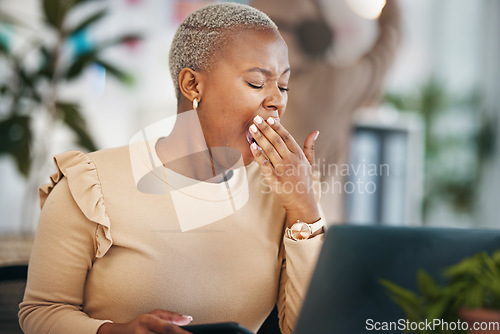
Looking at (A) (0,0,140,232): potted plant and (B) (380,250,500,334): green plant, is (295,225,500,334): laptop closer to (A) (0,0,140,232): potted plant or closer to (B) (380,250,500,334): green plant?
(B) (380,250,500,334): green plant

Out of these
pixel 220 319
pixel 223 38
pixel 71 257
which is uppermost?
pixel 223 38

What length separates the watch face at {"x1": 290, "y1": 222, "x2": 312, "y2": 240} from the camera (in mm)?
869

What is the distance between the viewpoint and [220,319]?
91 centimetres

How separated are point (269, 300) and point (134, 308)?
0.27m

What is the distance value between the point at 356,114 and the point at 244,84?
1.33 m

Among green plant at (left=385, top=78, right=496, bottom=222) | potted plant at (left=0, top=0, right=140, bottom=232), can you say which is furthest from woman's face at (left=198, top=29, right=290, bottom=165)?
green plant at (left=385, top=78, right=496, bottom=222)

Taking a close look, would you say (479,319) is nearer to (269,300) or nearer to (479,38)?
(269,300)

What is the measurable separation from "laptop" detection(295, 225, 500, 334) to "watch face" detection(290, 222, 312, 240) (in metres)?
0.29

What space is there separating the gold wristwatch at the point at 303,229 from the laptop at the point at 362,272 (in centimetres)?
29

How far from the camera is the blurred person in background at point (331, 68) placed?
112cm

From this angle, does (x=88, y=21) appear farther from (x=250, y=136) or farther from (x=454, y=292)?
(x=454, y=292)

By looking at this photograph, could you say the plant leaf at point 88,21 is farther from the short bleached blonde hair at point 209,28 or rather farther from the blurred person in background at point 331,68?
the short bleached blonde hair at point 209,28

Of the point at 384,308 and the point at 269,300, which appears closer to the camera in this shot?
the point at 384,308

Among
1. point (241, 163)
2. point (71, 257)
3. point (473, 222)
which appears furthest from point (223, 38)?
point (473, 222)
